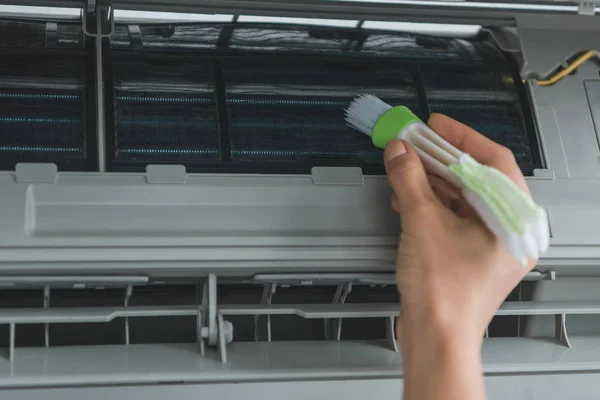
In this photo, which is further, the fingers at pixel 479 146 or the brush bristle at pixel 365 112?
the brush bristle at pixel 365 112

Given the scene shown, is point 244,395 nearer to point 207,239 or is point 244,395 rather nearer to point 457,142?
→ point 207,239

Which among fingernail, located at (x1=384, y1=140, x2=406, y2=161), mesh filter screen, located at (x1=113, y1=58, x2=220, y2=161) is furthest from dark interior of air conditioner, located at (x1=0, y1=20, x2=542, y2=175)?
fingernail, located at (x1=384, y1=140, x2=406, y2=161)

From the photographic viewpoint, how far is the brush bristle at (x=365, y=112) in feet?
6.53

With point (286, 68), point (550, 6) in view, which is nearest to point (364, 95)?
point (286, 68)

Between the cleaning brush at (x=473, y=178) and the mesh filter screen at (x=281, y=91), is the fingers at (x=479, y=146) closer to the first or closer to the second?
the cleaning brush at (x=473, y=178)

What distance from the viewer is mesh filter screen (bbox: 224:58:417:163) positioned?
2.00 metres

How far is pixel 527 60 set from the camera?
7.19 feet

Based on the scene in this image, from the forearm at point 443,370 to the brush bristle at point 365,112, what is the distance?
0.59 m

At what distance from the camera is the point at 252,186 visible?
1.88m

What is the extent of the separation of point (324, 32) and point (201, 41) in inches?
14.0

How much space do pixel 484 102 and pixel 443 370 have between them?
0.89 metres

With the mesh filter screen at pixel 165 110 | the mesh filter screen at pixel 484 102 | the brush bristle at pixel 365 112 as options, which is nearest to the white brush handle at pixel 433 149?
the brush bristle at pixel 365 112

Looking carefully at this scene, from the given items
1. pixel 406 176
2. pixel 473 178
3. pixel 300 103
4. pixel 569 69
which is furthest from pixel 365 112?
pixel 569 69

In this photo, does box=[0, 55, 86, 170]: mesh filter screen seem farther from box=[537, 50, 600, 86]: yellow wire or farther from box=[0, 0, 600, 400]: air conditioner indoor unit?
box=[537, 50, 600, 86]: yellow wire
